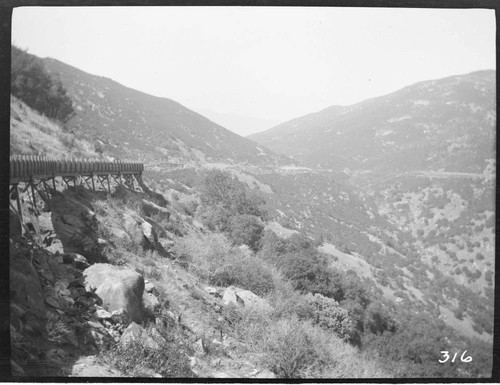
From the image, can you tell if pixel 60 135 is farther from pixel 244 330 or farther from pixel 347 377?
pixel 347 377

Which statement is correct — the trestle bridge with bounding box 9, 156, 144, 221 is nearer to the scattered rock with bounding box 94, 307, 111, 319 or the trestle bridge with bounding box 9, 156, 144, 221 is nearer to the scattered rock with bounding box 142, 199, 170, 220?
the scattered rock with bounding box 142, 199, 170, 220

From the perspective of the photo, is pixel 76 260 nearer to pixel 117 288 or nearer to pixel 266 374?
pixel 117 288

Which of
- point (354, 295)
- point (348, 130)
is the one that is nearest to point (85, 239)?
point (354, 295)

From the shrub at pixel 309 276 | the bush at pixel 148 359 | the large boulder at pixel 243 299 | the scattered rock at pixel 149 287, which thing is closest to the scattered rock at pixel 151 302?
the scattered rock at pixel 149 287

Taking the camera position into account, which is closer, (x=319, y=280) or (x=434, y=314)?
(x=319, y=280)

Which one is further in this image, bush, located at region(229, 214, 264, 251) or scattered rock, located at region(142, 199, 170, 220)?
bush, located at region(229, 214, 264, 251)

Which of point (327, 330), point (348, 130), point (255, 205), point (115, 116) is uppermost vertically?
point (348, 130)

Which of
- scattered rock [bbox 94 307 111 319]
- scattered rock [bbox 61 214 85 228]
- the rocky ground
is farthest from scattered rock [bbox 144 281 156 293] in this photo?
scattered rock [bbox 61 214 85 228]
